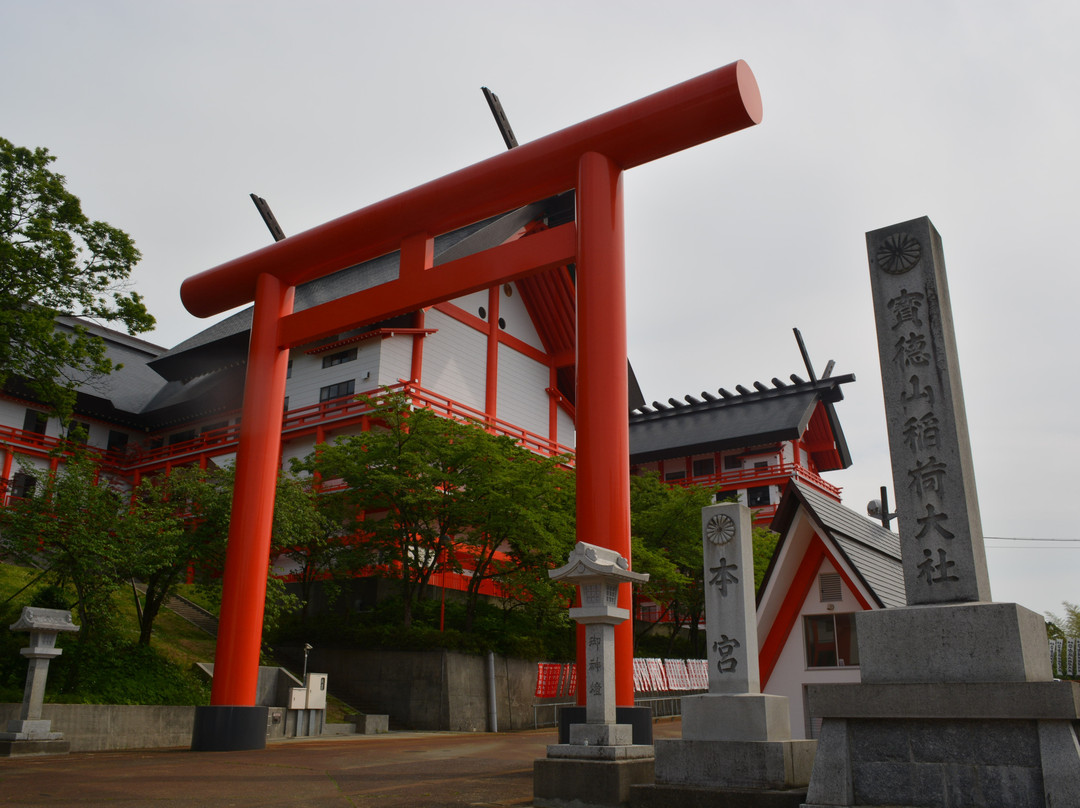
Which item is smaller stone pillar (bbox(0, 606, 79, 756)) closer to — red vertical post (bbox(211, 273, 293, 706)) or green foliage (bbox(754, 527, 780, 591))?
red vertical post (bbox(211, 273, 293, 706))

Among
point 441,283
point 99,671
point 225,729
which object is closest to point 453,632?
point 99,671

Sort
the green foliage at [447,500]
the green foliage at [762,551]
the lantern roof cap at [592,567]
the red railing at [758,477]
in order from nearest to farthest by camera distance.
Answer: the lantern roof cap at [592,567]
the green foliage at [447,500]
the green foliage at [762,551]
the red railing at [758,477]

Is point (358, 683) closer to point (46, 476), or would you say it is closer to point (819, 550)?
point (46, 476)

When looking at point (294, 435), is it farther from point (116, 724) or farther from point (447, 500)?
point (116, 724)

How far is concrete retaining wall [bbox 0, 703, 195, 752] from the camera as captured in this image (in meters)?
13.6

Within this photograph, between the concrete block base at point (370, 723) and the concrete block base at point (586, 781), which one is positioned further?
the concrete block base at point (370, 723)

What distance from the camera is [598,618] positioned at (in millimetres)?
8211

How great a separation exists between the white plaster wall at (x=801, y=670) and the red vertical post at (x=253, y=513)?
844cm

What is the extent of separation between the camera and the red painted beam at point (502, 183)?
11.6m

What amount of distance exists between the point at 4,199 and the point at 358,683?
12.9 m

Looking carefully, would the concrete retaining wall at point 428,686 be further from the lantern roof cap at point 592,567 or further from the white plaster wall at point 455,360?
the lantern roof cap at point 592,567

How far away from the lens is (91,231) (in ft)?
50.2

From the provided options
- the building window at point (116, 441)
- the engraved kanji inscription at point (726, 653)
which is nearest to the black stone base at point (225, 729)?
the engraved kanji inscription at point (726, 653)

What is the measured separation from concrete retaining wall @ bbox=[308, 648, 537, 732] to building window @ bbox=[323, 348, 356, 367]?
9.75 m
